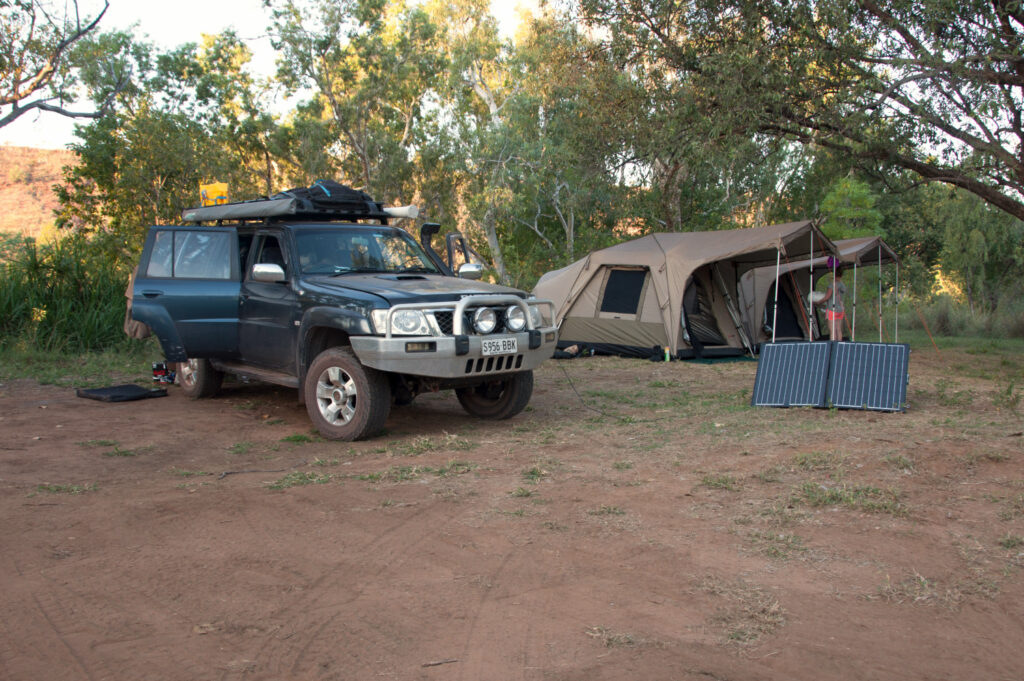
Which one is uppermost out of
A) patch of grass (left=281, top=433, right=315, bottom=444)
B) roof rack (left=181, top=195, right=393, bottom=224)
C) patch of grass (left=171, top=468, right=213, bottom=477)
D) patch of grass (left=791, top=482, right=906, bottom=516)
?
roof rack (left=181, top=195, right=393, bottom=224)

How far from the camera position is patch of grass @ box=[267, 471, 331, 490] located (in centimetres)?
546

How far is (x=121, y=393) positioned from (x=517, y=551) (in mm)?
6529

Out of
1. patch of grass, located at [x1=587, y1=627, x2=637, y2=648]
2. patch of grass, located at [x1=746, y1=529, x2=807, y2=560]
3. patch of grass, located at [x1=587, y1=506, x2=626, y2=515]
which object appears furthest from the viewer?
patch of grass, located at [x1=587, y1=506, x2=626, y2=515]

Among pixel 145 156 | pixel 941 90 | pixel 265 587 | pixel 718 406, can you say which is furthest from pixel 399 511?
pixel 145 156

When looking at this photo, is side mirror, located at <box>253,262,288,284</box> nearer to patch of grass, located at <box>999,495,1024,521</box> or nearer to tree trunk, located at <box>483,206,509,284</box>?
patch of grass, located at <box>999,495,1024,521</box>

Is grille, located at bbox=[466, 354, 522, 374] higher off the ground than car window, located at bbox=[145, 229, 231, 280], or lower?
lower

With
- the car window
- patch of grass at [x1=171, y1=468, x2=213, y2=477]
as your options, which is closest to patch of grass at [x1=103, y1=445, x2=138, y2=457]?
patch of grass at [x1=171, y1=468, x2=213, y2=477]

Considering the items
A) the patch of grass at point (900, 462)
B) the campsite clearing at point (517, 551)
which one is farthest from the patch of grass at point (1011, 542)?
the patch of grass at point (900, 462)

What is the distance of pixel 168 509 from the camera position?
4.91 metres

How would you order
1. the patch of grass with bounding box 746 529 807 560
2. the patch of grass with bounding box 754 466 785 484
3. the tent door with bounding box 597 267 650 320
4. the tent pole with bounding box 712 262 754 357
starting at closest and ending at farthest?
the patch of grass with bounding box 746 529 807 560
the patch of grass with bounding box 754 466 785 484
the tent door with bounding box 597 267 650 320
the tent pole with bounding box 712 262 754 357

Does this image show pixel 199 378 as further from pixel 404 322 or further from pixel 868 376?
pixel 868 376

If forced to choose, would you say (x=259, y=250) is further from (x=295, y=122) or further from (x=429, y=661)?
(x=295, y=122)

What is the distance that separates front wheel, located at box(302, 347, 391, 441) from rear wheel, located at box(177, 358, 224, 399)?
223 cm

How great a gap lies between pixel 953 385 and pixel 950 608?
761cm
